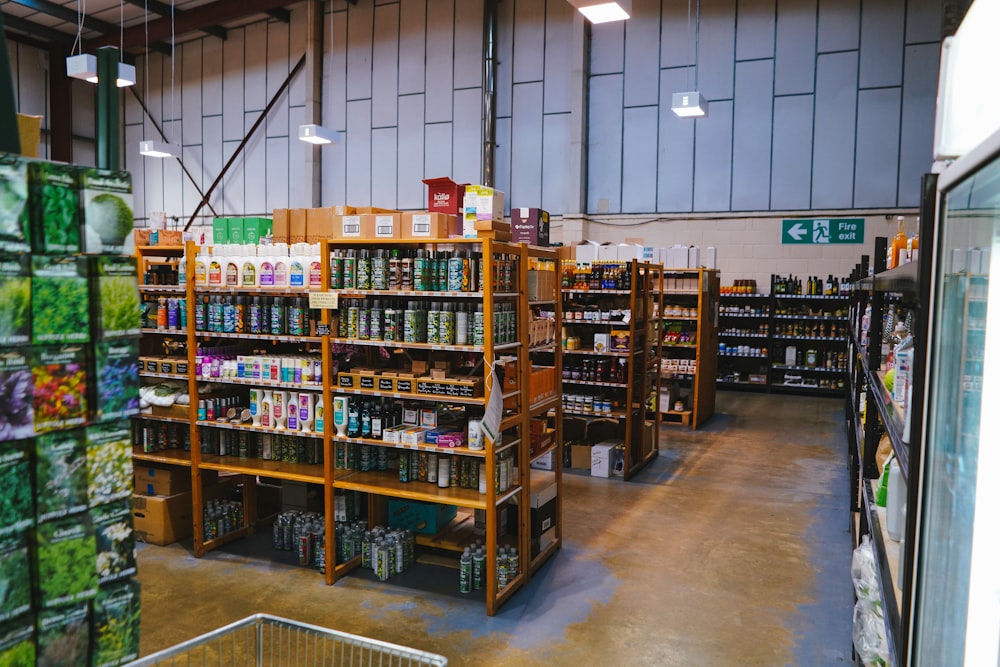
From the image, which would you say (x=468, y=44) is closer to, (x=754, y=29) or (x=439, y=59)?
(x=439, y=59)

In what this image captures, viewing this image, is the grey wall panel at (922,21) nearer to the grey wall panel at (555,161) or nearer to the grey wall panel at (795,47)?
the grey wall panel at (795,47)

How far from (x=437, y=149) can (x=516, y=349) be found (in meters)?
10.3

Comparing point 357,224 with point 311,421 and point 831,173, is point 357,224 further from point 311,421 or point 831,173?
point 831,173

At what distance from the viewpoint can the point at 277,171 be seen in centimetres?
1599

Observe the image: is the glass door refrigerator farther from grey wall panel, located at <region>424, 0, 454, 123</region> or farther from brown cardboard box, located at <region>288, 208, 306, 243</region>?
grey wall panel, located at <region>424, 0, 454, 123</region>

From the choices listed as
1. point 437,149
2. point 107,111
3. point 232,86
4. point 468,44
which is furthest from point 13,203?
point 232,86

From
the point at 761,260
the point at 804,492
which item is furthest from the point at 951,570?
the point at 761,260

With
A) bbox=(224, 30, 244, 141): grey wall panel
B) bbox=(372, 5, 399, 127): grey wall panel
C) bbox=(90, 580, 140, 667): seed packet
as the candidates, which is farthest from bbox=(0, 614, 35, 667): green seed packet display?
bbox=(224, 30, 244, 141): grey wall panel

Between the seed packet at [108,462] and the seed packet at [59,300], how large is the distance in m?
0.23

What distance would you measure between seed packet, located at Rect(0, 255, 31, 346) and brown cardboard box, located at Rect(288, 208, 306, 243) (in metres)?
3.97

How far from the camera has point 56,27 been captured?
53.4 feet

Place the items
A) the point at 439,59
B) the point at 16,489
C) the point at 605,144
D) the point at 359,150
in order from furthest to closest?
1. the point at 359,150
2. the point at 439,59
3. the point at 605,144
4. the point at 16,489

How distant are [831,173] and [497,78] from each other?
622cm

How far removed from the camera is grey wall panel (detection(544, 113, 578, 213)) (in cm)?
1353
